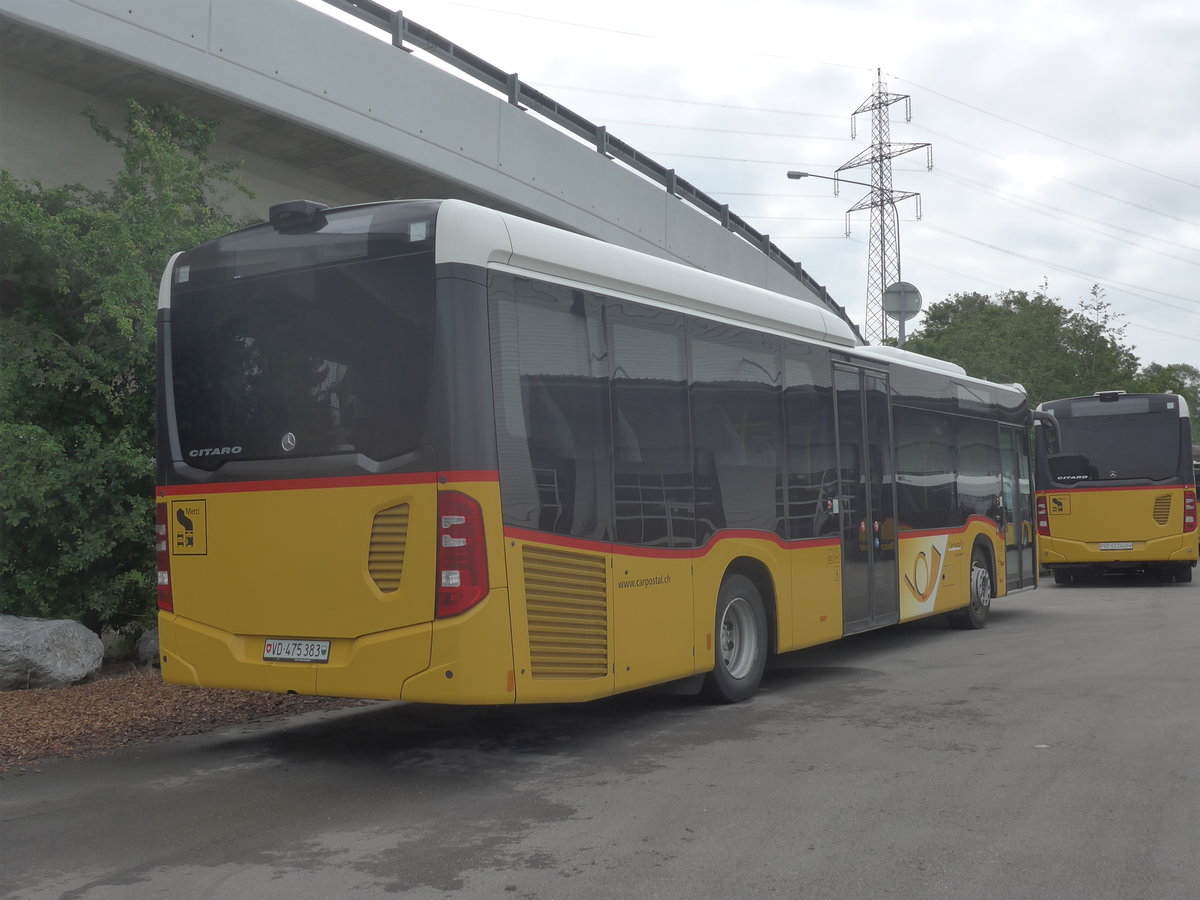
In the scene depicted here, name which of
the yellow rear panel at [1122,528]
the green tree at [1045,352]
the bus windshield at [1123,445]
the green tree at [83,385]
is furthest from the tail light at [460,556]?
the green tree at [1045,352]

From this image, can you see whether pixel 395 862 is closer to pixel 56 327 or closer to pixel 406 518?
pixel 406 518

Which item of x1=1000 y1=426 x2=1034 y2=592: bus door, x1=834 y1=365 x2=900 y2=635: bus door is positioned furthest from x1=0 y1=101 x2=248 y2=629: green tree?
x1=1000 y1=426 x2=1034 y2=592: bus door

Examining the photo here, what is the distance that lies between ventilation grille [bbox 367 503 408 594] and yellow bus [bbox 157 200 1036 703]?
1 centimetres

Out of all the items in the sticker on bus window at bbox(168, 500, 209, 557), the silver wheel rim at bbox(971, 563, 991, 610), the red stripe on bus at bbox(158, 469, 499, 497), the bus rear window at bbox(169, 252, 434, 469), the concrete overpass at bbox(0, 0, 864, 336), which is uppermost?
the concrete overpass at bbox(0, 0, 864, 336)

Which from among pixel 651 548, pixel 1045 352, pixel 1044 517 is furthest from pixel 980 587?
pixel 1045 352

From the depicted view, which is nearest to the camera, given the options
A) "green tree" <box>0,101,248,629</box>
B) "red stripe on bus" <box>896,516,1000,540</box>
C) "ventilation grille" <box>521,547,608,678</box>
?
"ventilation grille" <box>521,547,608,678</box>

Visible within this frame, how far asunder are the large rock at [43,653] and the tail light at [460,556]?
4899 mm

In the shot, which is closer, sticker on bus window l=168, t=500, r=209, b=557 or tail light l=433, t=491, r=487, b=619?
tail light l=433, t=491, r=487, b=619

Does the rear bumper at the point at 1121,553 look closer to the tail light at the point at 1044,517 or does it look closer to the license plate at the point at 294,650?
the tail light at the point at 1044,517

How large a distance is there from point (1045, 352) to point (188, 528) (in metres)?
31.5

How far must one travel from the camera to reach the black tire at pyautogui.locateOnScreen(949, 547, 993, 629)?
13.8 meters

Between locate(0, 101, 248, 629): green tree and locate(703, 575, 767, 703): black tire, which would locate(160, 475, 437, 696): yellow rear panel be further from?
locate(0, 101, 248, 629): green tree

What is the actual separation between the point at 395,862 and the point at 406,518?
1970 millimetres

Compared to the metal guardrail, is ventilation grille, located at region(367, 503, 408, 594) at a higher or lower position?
lower
